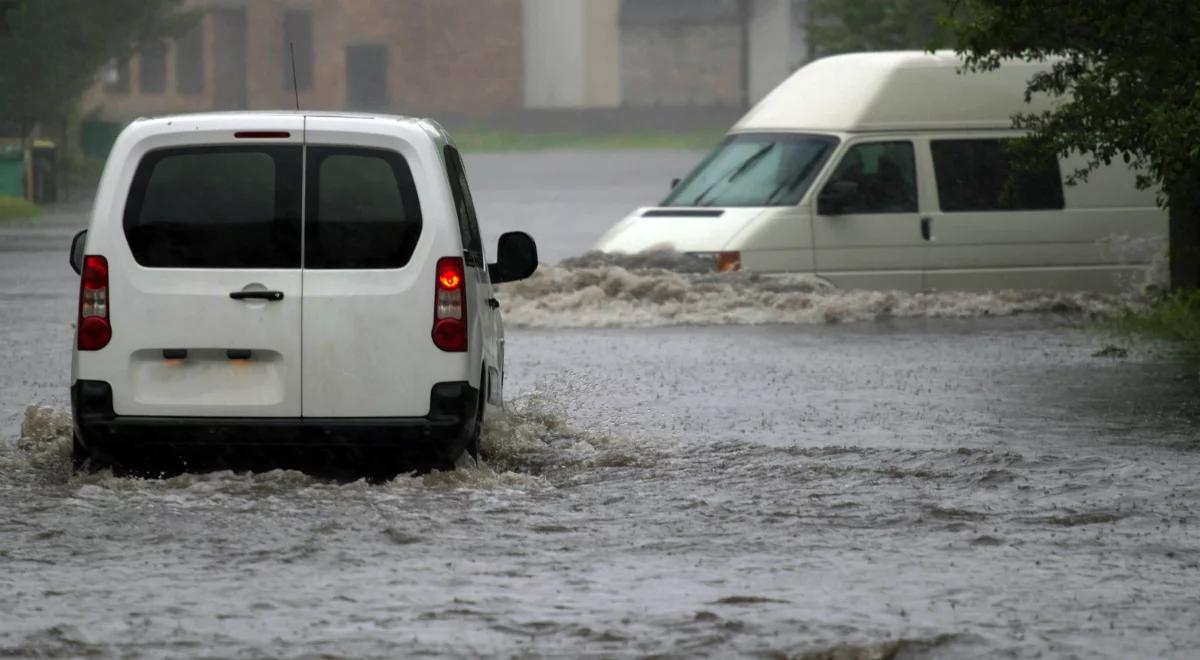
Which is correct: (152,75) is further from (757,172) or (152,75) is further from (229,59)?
(757,172)

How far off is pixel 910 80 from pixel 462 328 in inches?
465

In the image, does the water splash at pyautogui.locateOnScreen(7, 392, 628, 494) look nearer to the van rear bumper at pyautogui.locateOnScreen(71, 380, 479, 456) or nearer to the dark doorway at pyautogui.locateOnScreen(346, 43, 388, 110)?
the van rear bumper at pyautogui.locateOnScreen(71, 380, 479, 456)

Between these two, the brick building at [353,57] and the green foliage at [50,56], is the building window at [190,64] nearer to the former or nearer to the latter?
the brick building at [353,57]

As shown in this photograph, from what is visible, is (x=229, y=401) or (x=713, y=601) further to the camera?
(x=229, y=401)

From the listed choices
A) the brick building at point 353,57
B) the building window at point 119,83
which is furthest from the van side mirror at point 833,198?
the brick building at point 353,57

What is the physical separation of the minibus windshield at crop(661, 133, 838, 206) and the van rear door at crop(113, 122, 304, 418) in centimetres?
1092

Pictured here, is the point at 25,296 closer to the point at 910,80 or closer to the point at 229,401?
the point at 910,80

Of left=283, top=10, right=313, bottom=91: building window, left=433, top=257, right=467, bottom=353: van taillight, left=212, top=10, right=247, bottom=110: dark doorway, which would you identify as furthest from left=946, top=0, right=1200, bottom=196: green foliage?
left=212, top=10, right=247, bottom=110: dark doorway

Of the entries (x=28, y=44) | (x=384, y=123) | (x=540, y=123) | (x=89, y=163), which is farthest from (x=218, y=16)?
(x=384, y=123)

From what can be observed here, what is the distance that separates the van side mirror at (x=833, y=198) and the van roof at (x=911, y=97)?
72 centimetres

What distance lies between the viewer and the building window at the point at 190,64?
95.2 metres

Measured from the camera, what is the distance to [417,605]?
7691 mm

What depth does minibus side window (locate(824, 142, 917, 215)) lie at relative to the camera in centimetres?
2080

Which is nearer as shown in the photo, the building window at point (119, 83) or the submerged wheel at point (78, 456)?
the submerged wheel at point (78, 456)
